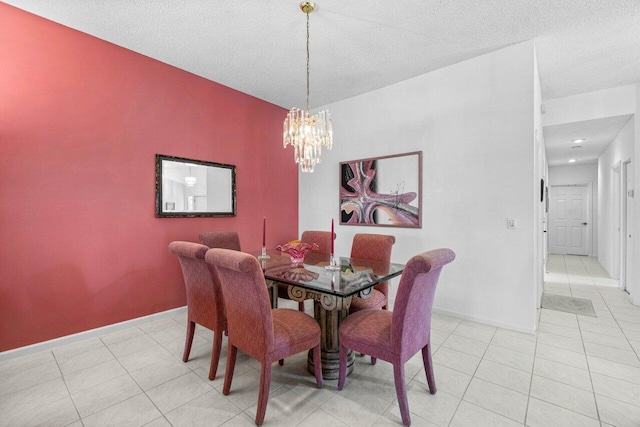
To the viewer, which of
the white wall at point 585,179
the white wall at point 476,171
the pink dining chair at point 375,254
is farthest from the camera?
the white wall at point 585,179

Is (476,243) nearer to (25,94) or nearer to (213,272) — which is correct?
(213,272)

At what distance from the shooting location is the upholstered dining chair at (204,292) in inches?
79.8

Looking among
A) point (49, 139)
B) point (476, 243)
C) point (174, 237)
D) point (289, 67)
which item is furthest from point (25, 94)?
point (476, 243)

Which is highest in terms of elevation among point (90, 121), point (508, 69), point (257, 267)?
point (508, 69)

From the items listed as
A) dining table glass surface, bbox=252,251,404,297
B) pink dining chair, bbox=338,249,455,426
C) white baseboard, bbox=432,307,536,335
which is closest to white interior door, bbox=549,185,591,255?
white baseboard, bbox=432,307,536,335

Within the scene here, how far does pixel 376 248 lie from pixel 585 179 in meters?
8.26

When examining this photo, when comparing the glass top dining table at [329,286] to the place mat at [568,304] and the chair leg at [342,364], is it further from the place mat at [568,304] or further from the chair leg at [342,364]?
the place mat at [568,304]

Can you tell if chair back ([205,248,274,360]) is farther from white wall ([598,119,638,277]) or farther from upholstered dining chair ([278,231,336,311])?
white wall ([598,119,638,277])

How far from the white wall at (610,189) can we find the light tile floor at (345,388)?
297 centimetres

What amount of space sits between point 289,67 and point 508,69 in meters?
A: 2.33

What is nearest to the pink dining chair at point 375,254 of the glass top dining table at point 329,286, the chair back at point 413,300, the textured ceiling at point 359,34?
the glass top dining table at point 329,286

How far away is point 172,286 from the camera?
11.1ft

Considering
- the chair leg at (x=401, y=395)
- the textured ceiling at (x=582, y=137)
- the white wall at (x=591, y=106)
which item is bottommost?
the chair leg at (x=401, y=395)

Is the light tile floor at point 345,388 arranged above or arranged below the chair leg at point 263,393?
below
